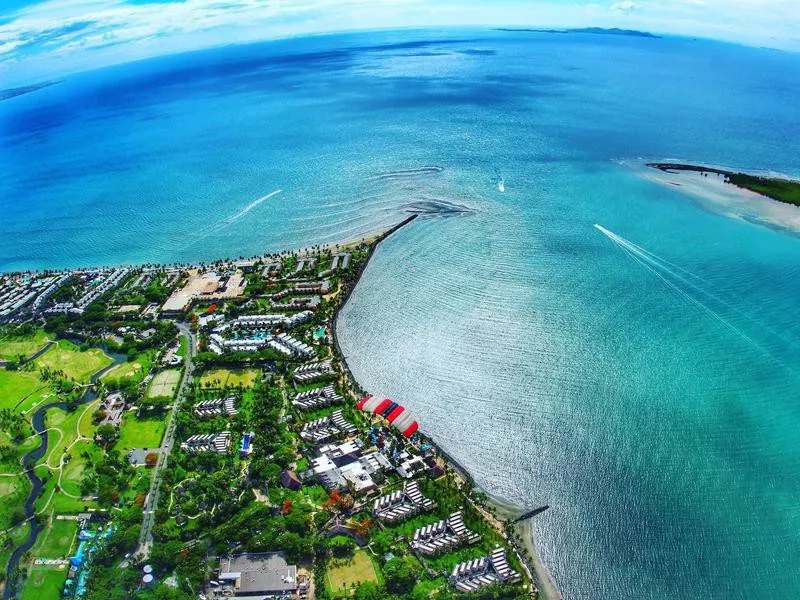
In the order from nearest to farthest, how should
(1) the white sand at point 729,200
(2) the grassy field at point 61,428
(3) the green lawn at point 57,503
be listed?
(3) the green lawn at point 57,503
(2) the grassy field at point 61,428
(1) the white sand at point 729,200

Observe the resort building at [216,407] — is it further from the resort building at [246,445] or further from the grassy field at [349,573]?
the grassy field at [349,573]

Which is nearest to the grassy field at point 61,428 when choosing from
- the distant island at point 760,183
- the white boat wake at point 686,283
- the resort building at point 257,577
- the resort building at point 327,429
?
the resort building at point 257,577

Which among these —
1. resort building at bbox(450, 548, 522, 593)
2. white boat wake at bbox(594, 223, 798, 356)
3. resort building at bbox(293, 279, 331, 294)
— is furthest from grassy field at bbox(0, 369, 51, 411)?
white boat wake at bbox(594, 223, 798, 356)

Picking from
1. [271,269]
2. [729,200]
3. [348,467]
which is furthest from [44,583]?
[729,200]

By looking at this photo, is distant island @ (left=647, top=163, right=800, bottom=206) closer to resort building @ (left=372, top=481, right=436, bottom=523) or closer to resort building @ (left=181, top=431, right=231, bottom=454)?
resort building @ (left=372, top=481, right=436, bottom=523)

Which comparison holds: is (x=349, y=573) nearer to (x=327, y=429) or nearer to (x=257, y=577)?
(x=257, y=577)

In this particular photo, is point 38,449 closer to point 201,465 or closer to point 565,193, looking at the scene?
point 201,465
